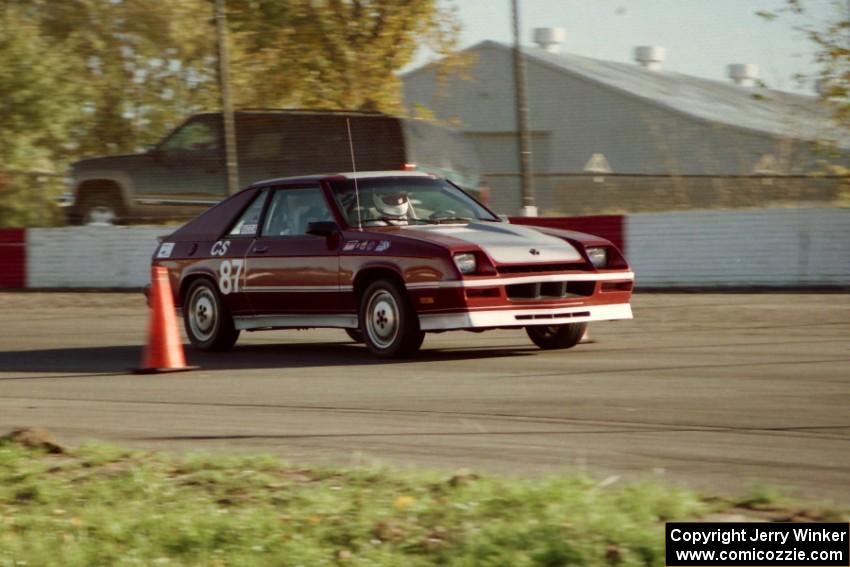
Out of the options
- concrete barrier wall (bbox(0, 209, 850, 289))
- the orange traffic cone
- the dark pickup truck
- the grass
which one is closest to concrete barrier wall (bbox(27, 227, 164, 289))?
the dark pickup truck

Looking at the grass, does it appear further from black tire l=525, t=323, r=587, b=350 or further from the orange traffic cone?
black tire l=525, t=323, r=587, b=350

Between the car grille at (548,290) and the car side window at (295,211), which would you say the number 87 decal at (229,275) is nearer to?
the car side window at (295,211)

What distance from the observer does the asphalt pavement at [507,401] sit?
650cm

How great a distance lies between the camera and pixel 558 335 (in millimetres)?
11570

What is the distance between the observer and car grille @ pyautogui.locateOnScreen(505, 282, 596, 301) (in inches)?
414

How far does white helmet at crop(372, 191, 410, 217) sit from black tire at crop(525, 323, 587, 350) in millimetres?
1351

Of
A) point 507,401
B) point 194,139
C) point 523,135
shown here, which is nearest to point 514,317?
point 507,401

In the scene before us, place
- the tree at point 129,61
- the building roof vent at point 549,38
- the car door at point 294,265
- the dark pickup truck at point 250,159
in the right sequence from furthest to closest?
the building roof vent at point 549,38, the tree at point 129,61, the dark pickup truck at point 250,159, the car door at point 294,265

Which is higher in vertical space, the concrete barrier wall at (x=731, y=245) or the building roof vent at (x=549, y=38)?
the building roof vent at (x=549, y=38)

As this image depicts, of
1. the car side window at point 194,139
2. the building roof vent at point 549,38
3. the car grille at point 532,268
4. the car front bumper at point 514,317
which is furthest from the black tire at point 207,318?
the building roof vent at point 549,38

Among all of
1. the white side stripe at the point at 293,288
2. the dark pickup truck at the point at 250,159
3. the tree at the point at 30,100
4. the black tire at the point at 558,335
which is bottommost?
the black tire at the point at 558,335

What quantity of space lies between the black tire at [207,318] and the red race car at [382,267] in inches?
0.5

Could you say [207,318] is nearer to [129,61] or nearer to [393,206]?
[393,206]

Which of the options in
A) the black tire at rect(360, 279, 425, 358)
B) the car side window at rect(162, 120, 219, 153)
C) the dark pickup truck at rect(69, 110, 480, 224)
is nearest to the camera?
the black tire at rect(360, 279, 425, 358)
